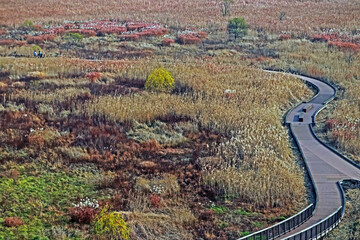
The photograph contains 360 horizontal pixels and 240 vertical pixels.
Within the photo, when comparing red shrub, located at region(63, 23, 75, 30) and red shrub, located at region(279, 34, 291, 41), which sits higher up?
red shrub, located at region(63, 23, 75, 30)

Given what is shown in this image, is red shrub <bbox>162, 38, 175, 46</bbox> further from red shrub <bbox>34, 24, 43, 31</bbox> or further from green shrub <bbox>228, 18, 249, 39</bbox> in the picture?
red shrub <bbox>34, 24, 43, 31</bbox>

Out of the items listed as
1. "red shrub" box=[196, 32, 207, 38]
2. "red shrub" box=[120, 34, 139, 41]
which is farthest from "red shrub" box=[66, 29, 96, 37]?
"red shrub" box=[196, 32, 207, 38]

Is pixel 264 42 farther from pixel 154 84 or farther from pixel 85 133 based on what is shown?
pixel 85 133

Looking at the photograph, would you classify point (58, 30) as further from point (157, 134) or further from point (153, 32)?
point (157, 134)

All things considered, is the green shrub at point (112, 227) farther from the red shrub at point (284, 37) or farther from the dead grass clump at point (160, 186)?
the red shrub at point (284, 37)

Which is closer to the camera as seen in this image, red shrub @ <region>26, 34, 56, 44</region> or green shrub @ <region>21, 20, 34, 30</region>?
red shrub @ <region>26, 34, 56, 44</region>

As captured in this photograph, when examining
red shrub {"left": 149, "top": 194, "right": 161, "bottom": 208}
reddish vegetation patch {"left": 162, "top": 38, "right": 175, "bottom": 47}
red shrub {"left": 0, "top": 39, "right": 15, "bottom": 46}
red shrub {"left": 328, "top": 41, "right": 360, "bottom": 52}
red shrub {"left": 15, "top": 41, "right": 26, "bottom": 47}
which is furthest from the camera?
reddish vegetation patch {"left": 162, "top": 38, "right": 175, "bottom": 47}

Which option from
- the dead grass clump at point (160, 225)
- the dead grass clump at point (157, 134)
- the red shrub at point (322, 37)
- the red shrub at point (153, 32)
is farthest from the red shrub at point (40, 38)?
the dead grass clump at point (160, 225)

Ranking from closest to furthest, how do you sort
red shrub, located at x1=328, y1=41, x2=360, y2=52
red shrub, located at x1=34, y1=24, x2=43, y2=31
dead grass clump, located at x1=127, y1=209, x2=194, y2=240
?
1. dead grass clump, located at x1=127, y1=209, x2=194, y2=240
2. red shrub, located at x1=328, y1=41, x2=360, y2=52
3. red shrub, located at x1=34, y1=24, x2=43, y2=31
